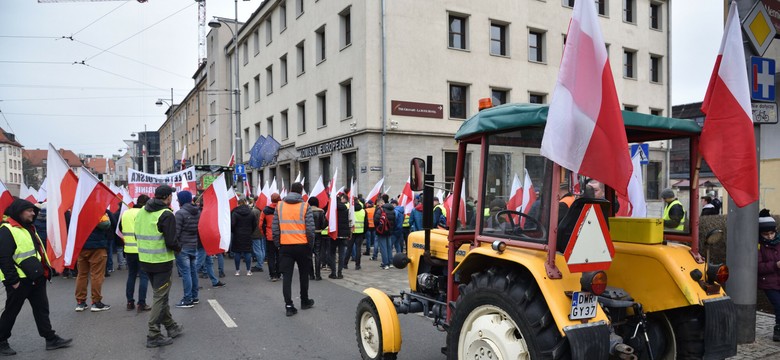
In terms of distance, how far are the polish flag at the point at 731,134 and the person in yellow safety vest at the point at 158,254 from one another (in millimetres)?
5766

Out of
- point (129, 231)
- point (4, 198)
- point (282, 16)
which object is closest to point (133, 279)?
point (129, 231)

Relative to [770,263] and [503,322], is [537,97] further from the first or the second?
[503,322]

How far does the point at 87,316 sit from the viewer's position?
7578 millimetres

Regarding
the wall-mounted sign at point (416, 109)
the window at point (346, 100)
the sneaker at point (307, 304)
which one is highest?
the window at point (346, 100)

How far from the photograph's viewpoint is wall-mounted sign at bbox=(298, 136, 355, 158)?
22.8m

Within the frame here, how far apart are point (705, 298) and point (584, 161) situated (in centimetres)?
157

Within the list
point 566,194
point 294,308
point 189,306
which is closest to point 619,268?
point 566,194

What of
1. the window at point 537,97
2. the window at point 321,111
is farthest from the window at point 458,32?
the window at point 321,111

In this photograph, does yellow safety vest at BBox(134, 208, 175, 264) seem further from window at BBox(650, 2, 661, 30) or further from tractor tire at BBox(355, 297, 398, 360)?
window at BBox(650, 2, 661, 30)

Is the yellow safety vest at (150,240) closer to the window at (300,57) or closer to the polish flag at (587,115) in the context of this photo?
the polish flag at (587,115)

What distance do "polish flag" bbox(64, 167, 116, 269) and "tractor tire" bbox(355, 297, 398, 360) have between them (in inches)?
149

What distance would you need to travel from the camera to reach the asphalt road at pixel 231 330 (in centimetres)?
573

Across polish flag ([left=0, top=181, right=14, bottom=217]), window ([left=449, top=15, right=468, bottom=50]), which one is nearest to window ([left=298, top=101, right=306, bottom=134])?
window ([left=449, top=15, right=468, bottom=50])

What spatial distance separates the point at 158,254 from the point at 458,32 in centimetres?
1919
